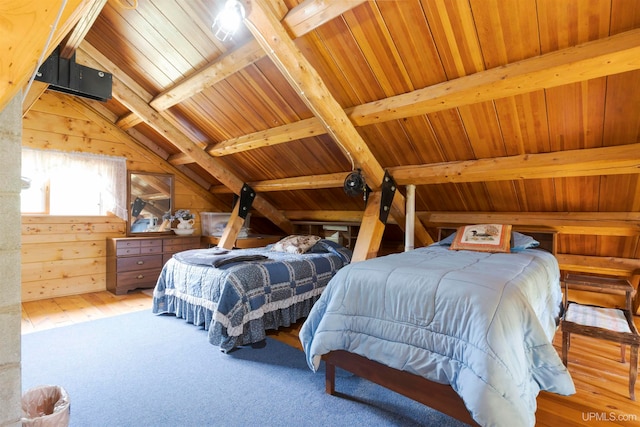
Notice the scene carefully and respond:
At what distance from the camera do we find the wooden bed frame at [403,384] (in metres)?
1.57

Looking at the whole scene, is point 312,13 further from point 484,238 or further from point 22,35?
point 484,238

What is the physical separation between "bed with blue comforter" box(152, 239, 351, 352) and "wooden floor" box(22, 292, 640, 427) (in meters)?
0.32

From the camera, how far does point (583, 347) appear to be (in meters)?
2.73

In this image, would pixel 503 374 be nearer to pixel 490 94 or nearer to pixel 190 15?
pixel 490 94

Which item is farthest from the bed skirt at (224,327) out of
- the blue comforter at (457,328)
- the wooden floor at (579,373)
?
the blue comforter at (457,328)

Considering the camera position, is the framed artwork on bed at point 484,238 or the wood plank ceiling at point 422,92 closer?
the wood plank ceiling at point 422,92

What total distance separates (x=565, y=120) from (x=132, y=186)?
5102 millimetres

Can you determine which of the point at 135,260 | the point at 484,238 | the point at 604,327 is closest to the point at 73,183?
the point at 135,260

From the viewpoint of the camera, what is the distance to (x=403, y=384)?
1.74 metres

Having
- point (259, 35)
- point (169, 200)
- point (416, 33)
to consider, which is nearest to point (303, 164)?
point (259, 35)

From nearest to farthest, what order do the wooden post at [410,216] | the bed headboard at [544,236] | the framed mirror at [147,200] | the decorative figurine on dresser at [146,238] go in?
the bed headboard at [544,236] → the wooden post at [410,216] → the decorative figurine on dresser at [146,238] → the framed mirror at [147,200]

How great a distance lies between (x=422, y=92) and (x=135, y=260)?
4.12 m

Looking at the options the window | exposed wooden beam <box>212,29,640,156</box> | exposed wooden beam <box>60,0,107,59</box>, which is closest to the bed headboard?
exposed wooden beam <box>212,29,640,156</box>

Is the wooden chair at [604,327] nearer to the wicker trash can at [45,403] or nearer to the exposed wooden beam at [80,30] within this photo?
the wicker trash can at [45,403]
